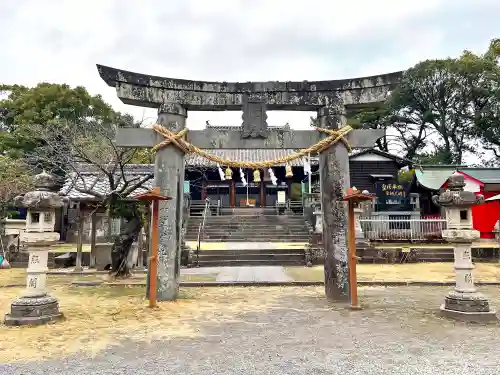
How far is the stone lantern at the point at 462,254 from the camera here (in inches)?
232

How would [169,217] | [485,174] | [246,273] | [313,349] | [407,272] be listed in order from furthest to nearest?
[485,174], [407,272], [246,273], [169,217], [313,349]

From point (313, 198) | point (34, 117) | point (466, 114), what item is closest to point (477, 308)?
point (313, 198)

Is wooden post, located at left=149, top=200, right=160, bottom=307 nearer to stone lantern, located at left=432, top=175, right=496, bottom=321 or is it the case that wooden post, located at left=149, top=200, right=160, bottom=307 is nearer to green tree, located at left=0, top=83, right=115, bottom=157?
stone lantern, located at left=432, top=175, right=496, bottom=321

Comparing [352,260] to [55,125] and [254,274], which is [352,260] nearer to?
[254,274]

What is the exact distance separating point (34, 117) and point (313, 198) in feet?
68.4

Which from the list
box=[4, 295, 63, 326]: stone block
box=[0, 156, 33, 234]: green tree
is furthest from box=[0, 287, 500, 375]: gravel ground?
box=[0, 156, 33, 234]: green tree

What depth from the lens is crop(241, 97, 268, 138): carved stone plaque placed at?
7766 mm

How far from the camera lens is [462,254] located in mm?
6312

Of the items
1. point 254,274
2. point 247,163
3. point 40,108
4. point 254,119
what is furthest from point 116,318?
point 40,108

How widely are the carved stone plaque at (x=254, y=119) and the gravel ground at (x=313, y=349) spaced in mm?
3725

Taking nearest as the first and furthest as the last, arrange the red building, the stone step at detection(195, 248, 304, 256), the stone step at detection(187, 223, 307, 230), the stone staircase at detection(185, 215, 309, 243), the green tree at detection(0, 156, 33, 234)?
the stone step at detection(195, 248, 304, 256) → the green tree at detection(0, 156, 33, 234) → the red building → the stone staircase at detection(185, 215, 309, 243) → the stone step at detection(187, 223, 307, 230)

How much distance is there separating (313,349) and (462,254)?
3.62 m

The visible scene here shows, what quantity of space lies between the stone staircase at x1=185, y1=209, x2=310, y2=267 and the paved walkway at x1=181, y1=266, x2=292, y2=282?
954 millimetres

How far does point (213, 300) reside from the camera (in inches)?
312
